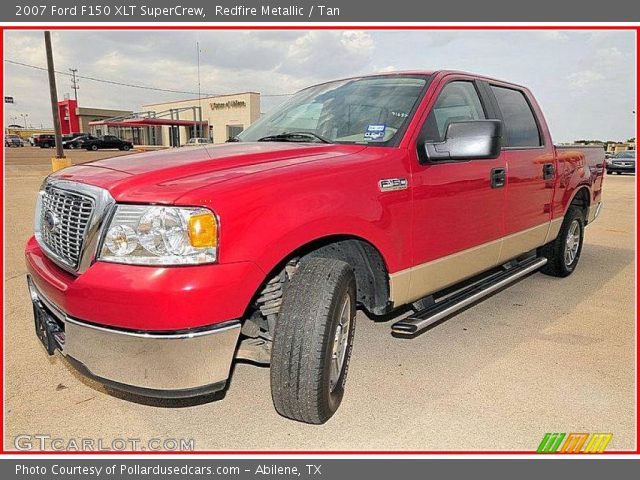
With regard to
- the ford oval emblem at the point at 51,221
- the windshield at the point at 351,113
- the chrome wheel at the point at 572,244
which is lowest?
the chrome wheel at the point at 572,244

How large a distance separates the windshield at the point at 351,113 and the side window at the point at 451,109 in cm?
15

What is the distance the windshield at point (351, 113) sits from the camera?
3189mm

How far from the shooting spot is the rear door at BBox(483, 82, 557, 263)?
13.4 ft


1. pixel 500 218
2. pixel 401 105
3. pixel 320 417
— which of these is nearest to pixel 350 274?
pixel 320 417

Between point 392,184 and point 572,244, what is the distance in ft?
12.0

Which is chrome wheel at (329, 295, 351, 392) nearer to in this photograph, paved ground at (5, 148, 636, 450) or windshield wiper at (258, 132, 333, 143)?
paved ground at (5, 148, 636, 450)

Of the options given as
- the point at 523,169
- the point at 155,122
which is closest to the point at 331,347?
the point at 523,169

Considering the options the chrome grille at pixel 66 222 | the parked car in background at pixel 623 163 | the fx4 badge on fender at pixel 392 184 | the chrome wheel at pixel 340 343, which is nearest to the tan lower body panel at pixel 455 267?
the chrome wheel at pixel 340 343

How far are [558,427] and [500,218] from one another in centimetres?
168

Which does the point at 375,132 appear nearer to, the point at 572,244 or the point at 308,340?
the point at 308,340

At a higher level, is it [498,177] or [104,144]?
[498,177]

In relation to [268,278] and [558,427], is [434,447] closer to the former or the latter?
[558,427]

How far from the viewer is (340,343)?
2.75 meters
